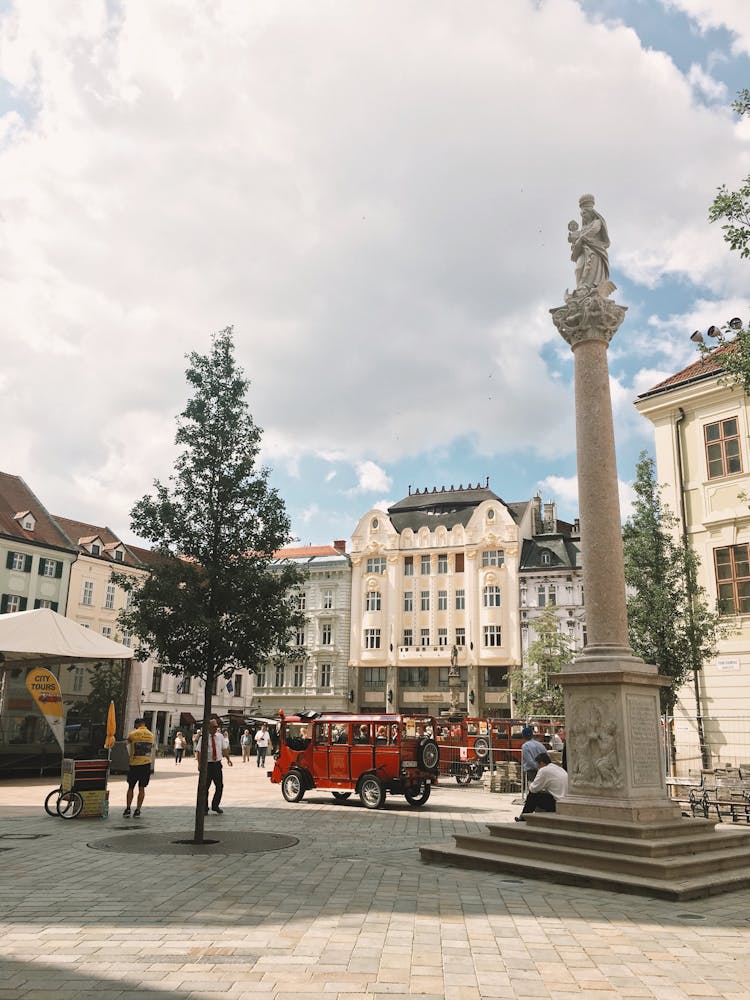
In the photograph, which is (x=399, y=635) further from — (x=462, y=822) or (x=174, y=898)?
(x=174, y=898)

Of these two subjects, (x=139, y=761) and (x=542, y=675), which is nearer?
(x=139, y=761)

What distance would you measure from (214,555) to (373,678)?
145ft

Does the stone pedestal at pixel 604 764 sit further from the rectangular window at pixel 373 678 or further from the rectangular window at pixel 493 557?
the rectangular window at pixel 373 678

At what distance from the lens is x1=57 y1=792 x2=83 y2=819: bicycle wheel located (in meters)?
15.5

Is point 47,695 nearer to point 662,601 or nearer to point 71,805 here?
point 71,805

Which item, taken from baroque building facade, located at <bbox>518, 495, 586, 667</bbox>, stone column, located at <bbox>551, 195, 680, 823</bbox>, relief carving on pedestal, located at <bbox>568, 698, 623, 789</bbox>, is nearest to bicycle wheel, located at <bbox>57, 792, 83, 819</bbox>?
stone column, located at <bbox>551, 195, 680, 823</bbox>

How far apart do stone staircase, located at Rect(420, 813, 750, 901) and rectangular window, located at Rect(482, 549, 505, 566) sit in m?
43.0

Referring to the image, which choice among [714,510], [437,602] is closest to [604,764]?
[714,510]

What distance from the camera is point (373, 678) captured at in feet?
181

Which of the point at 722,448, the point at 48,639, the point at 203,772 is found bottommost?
the point at 203,772

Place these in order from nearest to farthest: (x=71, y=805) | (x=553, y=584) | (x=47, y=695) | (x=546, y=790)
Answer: (x=546, y=790)
(x=71, y=805)
(x=47, y=695)
(x=553, y=584)

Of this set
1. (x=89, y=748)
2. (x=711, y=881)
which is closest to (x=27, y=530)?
(x=89, y=748)

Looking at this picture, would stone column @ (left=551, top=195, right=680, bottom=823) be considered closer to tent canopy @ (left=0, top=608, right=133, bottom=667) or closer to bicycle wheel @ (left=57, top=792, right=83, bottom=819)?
bicycle wheel @ (left=57, top=792, right=83, bottom=819)

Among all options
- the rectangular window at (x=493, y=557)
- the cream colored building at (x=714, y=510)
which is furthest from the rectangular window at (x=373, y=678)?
the cream colored building at (x=714, y=510)
